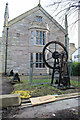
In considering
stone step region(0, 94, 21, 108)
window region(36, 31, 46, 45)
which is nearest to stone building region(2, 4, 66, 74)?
window region(36, 31, 46, 45)

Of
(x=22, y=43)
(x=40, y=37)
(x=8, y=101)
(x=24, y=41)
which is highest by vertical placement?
(x=40, y=37)

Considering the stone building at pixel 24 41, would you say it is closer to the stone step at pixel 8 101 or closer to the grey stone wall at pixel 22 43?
the grey stone wall at pixel 22 43

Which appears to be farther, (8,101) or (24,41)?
(24,41)

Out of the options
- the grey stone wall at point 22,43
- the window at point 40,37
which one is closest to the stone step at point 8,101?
the grey stone wall at point 22,43

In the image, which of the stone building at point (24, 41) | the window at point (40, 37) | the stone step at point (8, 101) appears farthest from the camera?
the window at point (40, 37)

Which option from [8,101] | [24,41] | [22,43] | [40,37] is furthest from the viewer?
[40,37]

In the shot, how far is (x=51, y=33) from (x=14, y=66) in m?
8.82

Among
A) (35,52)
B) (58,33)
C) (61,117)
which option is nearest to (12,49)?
(35,52)

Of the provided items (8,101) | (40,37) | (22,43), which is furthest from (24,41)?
(8,101)

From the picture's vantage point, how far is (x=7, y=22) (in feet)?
52.1

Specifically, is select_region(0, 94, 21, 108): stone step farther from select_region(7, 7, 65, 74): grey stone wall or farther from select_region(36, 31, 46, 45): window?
select_region(36, 31, 46, 45): window

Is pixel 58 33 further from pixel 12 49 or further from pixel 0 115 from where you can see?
pixel 0 115

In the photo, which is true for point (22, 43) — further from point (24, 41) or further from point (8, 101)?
point (8, 101)

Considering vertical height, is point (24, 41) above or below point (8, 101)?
above
